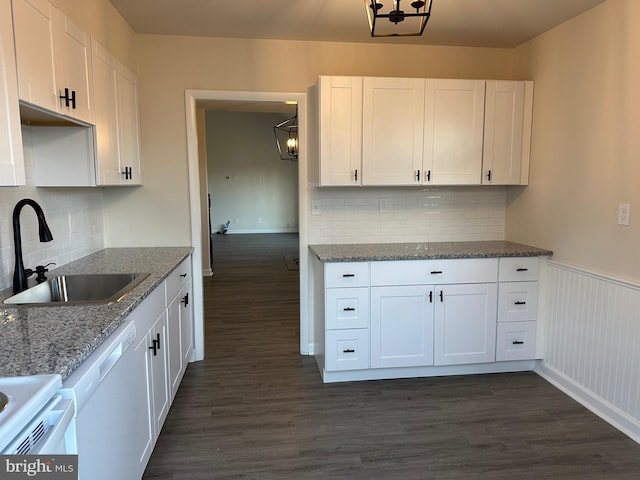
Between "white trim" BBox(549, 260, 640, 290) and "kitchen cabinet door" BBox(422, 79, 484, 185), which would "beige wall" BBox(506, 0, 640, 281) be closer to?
"white trim" BBox(549, 260, 640, 290)

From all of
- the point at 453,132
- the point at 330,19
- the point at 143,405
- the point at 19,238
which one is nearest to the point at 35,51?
the point at 19,238

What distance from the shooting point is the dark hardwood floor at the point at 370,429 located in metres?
2.09

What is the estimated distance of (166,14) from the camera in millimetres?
2781

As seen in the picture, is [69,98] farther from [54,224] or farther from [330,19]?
[330,19]

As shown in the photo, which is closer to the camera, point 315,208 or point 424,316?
point 424,316

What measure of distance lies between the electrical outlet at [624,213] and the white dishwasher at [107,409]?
2673 mm

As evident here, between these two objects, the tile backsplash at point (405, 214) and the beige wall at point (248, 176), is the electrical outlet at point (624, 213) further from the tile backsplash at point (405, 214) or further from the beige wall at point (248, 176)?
the beige wall at point (248, 176)

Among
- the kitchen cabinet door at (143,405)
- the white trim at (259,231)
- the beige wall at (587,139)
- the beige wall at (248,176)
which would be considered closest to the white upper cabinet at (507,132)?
the beige wall at (587,139)

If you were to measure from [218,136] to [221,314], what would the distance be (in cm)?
826

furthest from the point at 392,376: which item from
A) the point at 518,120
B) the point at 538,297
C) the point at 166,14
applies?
the point at 166,14

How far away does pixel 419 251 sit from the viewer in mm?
3105

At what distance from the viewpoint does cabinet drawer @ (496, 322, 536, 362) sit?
3105mm

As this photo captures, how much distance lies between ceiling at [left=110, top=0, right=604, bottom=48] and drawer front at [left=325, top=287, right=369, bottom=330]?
184 cm

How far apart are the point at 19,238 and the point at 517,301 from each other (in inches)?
122
